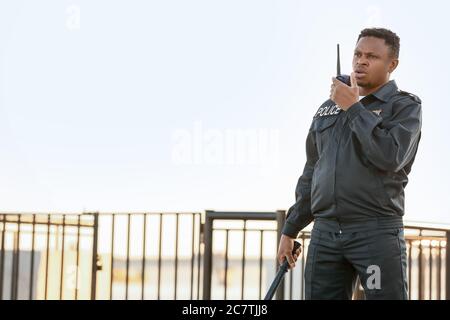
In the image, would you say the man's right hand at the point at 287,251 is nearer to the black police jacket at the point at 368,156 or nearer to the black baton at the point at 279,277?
the black baton at the point at 279,277

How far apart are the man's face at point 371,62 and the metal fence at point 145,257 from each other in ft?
11.7

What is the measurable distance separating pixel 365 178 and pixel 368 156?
12 centimetres

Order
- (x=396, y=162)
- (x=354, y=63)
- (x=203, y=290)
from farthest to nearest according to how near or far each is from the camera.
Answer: (x=203, y=290) → (x=354, y=63) → (x=396, y=162)

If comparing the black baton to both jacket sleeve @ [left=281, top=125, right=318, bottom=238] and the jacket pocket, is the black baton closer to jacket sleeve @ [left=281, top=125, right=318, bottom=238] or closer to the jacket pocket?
jacket sleeve @ [left=281, top=125, right=318, bottom=238]

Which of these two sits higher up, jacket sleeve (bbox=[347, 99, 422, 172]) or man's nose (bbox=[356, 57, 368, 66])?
man's nose (bbox=[356, 57, 368, 66])

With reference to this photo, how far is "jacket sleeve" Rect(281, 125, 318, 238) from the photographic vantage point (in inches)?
169

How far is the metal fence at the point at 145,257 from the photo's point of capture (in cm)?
778

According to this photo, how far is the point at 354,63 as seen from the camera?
4.05 m

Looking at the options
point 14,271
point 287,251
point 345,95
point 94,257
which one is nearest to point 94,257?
point 94,257

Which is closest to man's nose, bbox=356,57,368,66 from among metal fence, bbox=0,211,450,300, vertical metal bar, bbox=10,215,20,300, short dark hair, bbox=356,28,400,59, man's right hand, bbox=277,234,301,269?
short dark hair, bbox=356,28,400,59
